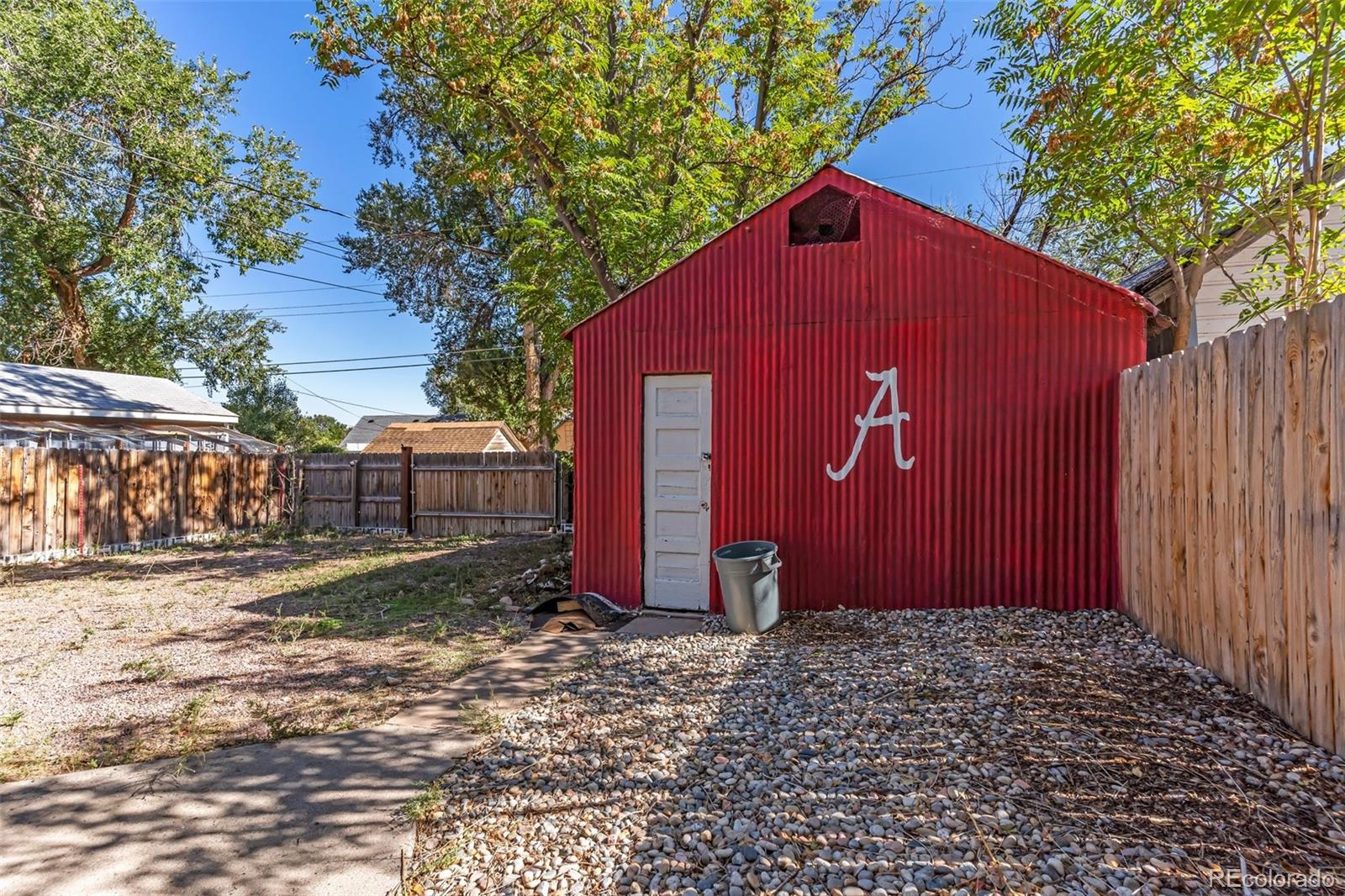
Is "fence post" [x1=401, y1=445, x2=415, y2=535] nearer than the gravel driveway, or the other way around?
the gravel driveway

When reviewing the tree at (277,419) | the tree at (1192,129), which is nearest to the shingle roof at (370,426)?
the tree at (277,419)

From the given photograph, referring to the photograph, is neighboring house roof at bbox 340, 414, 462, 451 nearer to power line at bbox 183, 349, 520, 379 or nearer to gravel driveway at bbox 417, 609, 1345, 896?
power line at bbox 183, 349, 520, 379

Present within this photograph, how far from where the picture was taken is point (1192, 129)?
19.5ft

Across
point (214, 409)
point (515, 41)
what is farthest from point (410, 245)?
point (515, 41)

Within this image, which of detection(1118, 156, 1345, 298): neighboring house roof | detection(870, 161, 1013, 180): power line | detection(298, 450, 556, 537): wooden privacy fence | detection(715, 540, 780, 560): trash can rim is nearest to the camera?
detection(715, 540, 780, 560): trash can rim

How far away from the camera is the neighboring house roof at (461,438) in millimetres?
22156

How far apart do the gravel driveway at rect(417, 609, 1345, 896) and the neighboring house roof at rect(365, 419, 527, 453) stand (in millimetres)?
19069

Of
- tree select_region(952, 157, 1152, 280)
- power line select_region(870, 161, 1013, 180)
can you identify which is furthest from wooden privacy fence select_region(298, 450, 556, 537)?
tree select_region(952, 157, 1152, 280)

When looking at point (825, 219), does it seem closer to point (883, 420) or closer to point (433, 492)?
point (883, 420)

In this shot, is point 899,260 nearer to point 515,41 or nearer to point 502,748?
point 502,748

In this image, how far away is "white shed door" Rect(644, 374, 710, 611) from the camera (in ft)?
20.4

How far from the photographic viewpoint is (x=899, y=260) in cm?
577

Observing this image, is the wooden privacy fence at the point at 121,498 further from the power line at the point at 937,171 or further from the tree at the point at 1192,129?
the tree at the point at 1192,129

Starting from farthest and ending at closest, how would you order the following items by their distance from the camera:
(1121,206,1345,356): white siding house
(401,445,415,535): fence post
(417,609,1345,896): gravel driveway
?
(401,445,415,535): fence post < (1121,206,1345,356): white siding house < (417,609,1345,896): gravel driveway
